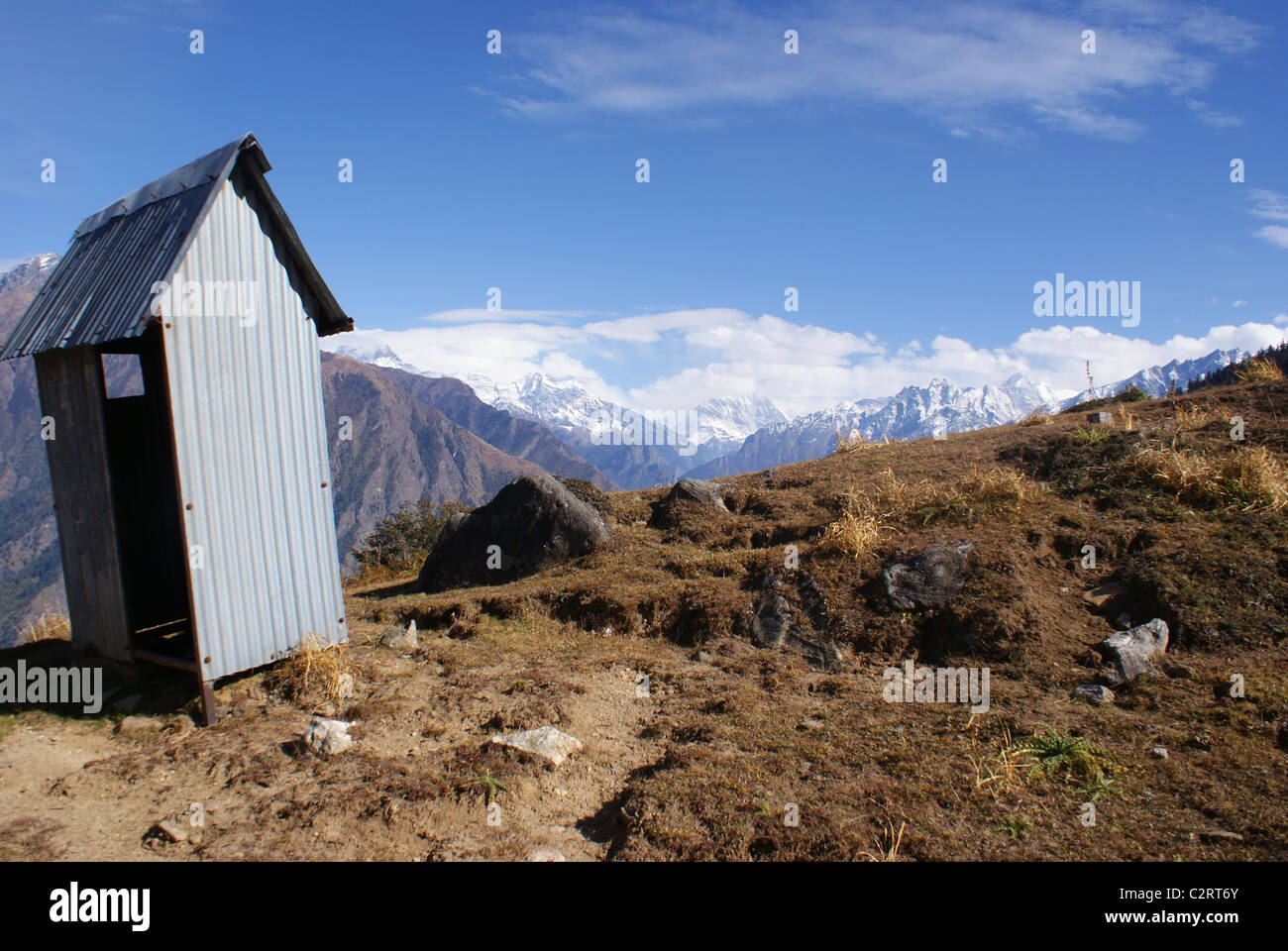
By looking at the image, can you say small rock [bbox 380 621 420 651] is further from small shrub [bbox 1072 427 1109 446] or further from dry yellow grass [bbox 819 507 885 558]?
small shrub [bbox 1072 427 1109 446]

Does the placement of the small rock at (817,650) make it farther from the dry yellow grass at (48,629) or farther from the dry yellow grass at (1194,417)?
the dry yellow grass at (48,629)

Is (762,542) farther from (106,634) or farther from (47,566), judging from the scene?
(47,566)

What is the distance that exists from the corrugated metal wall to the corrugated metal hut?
0.01 m

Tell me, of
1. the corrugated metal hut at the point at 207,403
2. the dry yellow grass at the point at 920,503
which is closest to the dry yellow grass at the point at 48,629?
the corrugated metal hut at the point at 207,403

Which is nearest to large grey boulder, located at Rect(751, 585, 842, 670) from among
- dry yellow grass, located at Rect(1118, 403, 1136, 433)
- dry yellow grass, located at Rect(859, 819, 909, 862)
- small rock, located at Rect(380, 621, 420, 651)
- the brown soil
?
the brown soil

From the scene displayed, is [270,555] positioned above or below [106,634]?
above

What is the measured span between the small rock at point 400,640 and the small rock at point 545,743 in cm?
291

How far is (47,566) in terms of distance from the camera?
568 feet

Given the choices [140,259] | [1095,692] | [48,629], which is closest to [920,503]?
[1095,692]

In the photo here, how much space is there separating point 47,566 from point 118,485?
215431 millimetres

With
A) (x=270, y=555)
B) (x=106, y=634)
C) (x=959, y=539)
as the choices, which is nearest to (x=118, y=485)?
(x=106, y=634)

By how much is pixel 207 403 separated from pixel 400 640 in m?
3.88

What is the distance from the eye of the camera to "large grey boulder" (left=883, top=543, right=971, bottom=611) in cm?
912
